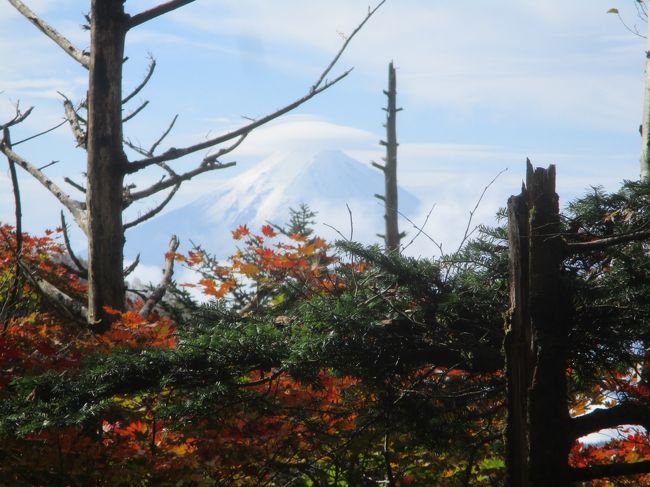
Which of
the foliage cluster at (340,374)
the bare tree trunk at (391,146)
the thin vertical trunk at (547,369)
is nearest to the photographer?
the thin vertical trunk at (547,369)

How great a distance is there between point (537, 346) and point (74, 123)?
5.86 m

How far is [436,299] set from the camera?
523 cm

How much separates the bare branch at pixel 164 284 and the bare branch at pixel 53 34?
2.50 m

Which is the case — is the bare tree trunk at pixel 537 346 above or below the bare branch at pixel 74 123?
below

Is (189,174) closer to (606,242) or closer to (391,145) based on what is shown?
(606,242)

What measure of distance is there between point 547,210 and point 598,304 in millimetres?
657

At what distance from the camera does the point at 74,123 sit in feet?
27.9

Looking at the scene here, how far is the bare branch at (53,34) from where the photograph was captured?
8.05 m

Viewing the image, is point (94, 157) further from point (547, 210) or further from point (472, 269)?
point (547, 210)

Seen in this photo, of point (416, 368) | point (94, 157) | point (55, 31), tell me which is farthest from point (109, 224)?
point (416, 368)

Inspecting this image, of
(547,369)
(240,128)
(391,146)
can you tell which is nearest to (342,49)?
(240,128)

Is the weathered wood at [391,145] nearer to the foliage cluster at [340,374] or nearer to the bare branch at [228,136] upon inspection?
the bare branch at [228,136]

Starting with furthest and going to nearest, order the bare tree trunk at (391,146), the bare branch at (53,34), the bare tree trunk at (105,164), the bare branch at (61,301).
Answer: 1. the bare tree trunk at (391,146)
2. the bare branch at (61,301)
3. the bare branch at (53,34)
4. the bare tree trunk at (105,164)

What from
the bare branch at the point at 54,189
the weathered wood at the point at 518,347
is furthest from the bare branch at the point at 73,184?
the weathered wood at the point at 518,347
